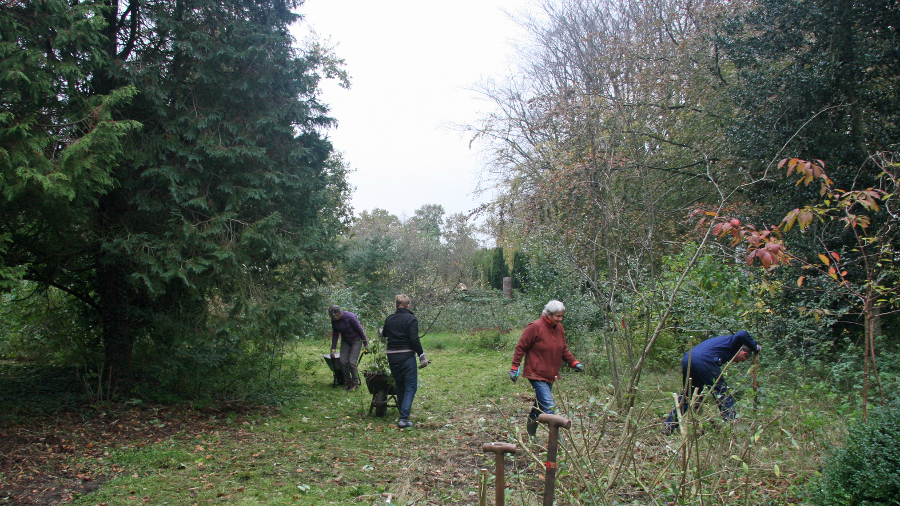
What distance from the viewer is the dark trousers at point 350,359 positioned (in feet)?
30.7

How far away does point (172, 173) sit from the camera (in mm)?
6742

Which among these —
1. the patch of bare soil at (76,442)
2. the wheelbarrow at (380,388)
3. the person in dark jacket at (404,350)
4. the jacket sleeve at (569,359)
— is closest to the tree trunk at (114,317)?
the patch of bare soil at (76,442)

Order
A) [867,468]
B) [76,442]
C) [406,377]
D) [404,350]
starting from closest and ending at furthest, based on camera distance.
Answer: [867,468]
[76,442]
[404,350]
[406,377]

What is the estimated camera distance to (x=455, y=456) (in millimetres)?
5727

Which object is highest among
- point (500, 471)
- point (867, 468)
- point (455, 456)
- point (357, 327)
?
point (357, 327)

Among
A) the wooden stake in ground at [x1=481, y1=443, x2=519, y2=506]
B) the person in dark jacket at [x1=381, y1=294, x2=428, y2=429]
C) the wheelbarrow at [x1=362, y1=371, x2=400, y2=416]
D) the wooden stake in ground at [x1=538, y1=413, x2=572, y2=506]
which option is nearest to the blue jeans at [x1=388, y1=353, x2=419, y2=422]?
the person in dark jacket at [x1=381, y1=294, x2=428, y2=429]

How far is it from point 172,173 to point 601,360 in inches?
303

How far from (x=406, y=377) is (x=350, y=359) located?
2536 mm

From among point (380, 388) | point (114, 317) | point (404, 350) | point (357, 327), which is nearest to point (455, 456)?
point (404, 350)

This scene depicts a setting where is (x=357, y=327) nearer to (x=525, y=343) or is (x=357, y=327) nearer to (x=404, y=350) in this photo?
(x=404, y=350)

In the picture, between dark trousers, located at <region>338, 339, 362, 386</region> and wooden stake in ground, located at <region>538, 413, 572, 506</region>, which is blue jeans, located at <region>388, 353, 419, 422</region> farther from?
wooden stake in ground, located at <region>538, 413, 572, 506</region>

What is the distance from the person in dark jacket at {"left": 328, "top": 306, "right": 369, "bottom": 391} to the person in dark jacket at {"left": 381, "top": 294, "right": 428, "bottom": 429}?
1.62 meters

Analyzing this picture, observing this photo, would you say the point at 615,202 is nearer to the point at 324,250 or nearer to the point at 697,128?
the point at 324,250

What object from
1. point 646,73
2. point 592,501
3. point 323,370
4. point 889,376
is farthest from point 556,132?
point 592,501
